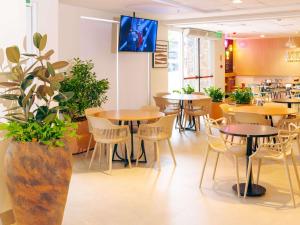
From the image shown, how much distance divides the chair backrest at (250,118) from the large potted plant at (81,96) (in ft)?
8.08

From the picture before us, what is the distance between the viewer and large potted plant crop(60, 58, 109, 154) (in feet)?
21.7

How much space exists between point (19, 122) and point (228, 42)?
1578 cm

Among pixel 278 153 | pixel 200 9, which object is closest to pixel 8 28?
pixel 278 153

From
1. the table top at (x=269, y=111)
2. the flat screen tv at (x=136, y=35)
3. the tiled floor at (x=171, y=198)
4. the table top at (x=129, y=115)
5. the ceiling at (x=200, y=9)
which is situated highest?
the ceiling at (x=200, y=9)

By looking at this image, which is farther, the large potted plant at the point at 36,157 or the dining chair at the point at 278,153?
the dining chair at the point at 278,153

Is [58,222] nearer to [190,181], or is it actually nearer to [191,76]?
[190,181]

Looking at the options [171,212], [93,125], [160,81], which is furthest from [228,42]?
[171,212]

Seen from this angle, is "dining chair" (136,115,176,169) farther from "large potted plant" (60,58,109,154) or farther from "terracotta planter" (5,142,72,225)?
"terracotta planter" (5,142,72,225)

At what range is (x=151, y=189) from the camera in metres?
4.98

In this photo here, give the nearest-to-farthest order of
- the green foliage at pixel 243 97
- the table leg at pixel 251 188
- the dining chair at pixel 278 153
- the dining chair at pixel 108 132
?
the dining chair at pixel 278 153 → the table leg at pixel 251 188 → the dining chair at pixel 108 132 → the green foliage at pixel 243 97

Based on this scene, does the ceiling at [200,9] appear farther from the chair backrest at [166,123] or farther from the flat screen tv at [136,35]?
the chair backrest at [166,123]

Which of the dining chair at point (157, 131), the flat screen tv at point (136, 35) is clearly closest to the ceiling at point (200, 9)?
the flat screen tv at point (136, 35)

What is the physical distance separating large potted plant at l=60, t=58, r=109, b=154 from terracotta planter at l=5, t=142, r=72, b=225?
10.4 feet

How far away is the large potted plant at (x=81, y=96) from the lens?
6.62 meters
